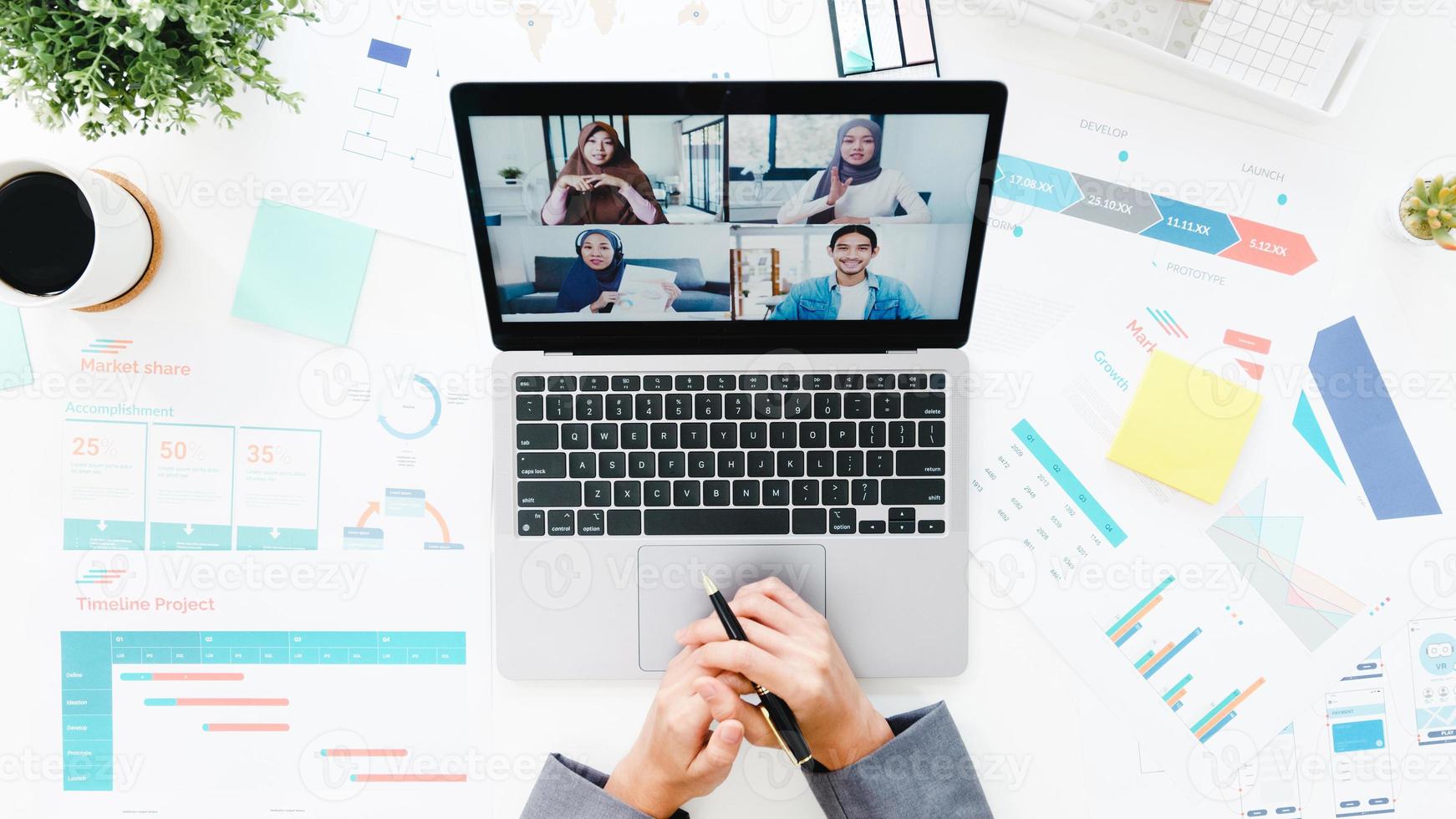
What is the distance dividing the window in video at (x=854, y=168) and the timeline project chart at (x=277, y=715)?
57 centimetres

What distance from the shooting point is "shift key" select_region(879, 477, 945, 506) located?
82 cm

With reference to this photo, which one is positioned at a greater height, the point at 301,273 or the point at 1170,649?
the point at 301,273

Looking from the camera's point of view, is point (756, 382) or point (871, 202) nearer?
point (871, 202)

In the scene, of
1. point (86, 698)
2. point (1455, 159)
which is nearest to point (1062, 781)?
point (1455, 159)

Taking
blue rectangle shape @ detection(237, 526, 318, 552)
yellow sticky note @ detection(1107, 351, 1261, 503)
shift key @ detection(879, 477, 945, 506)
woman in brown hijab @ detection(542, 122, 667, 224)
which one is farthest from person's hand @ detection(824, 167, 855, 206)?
blue rectangle shape @ detection(237, 526, 318, 552)

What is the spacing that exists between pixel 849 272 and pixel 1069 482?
1.12 ft

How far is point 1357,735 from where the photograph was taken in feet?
2.86

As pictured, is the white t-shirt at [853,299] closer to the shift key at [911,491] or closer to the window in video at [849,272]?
the window in video at [849,272]

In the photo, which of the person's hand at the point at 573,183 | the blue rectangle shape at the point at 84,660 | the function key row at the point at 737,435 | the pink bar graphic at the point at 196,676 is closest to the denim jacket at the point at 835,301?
the function key row at the point at 737,435

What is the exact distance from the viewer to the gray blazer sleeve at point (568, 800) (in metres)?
0.79

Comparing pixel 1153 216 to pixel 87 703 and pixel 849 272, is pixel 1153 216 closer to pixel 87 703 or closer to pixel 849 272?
pixel 849 272

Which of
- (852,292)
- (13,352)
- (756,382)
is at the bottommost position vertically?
(13,352)

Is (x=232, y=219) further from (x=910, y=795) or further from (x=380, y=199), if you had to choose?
(x=910, y=795)

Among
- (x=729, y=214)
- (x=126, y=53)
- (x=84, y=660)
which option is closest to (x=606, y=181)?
(x=729, y=214)
